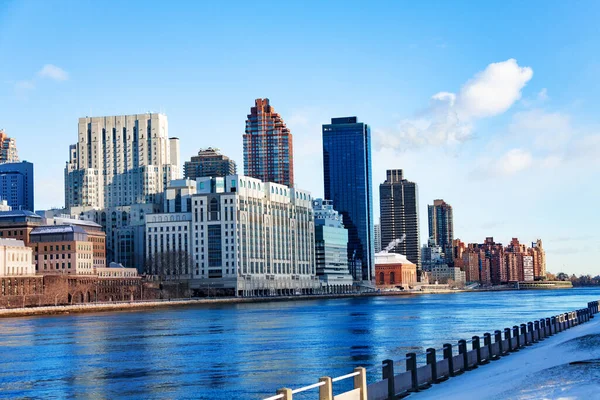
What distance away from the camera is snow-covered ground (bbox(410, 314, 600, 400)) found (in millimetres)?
30312

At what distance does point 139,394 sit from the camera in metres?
49.1

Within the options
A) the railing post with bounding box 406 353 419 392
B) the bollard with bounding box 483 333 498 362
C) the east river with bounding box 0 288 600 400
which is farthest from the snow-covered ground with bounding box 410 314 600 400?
the east river with bounding box 0 288 600 400

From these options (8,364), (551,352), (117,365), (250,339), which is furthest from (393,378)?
(250,339)

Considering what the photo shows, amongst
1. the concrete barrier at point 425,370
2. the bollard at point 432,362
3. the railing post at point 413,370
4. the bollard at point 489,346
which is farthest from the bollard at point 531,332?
the railing post at point 413,370

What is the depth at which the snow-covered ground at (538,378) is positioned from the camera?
99.5 ft

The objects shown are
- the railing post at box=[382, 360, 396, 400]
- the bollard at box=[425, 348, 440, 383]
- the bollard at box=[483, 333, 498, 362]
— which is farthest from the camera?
the bollard at box=[483, 333, 498, 362]

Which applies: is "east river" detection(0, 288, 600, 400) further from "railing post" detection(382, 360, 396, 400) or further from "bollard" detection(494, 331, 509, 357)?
"railing post" detection(382, 360, 396, 400)

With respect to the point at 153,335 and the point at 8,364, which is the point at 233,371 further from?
the point at 153,335

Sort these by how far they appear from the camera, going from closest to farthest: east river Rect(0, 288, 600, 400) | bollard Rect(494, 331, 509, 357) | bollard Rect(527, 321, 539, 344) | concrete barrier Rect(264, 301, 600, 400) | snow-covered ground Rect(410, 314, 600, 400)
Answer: concrete barrier Rect(264, 301, 600, 400)
snow-covered ground Rect(410, 314, 600, 400)
bollard Rect(494, 331, 509, 357)
east river Rect(0, 288, 600, 400)
bollard Rect(527, 321, 539, 344)

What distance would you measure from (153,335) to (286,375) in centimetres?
4799

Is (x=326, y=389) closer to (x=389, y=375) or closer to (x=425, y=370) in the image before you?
(x=389, y=375)

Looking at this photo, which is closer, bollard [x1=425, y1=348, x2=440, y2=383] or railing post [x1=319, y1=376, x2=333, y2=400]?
railing post [x1=319, y1=376, x2=333, y2=400]

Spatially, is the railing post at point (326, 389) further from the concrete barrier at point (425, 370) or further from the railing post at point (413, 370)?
the railing post at point (413, 370)

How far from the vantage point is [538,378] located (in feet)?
110
